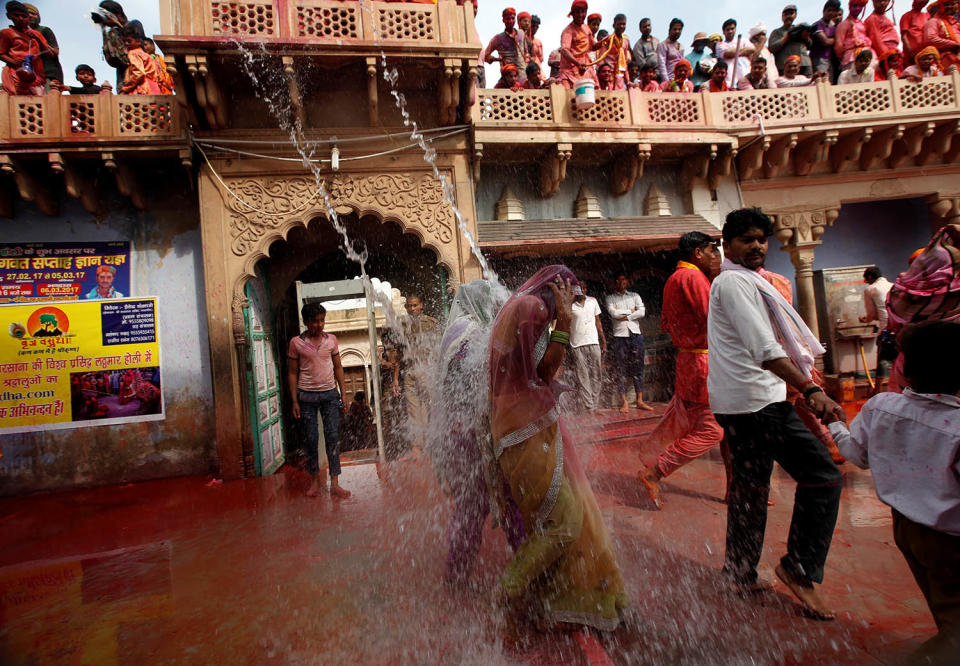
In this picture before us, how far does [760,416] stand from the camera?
2.33 metres

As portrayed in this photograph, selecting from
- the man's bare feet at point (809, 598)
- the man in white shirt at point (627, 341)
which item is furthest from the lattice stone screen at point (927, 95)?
the man's bare feet at point (809, 598)

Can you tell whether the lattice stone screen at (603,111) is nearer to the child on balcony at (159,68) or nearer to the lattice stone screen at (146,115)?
the lattice stone screen at (146,115)

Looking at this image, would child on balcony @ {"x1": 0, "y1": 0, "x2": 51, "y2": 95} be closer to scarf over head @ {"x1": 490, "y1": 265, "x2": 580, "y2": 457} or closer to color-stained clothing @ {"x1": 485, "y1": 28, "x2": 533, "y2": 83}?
color-stained clothing @ {"x1": 485, "y1": 28, "x2": 533, "y2": 83}

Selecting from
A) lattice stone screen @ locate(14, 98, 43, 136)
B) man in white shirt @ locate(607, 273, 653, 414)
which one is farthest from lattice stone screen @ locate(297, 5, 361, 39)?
man in white shirt @ locate(607, 273, 653, 414)

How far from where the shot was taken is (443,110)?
6.58 m

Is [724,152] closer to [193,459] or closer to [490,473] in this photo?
[490,473]

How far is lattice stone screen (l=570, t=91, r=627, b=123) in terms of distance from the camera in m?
7.21

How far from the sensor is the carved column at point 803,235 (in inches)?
338

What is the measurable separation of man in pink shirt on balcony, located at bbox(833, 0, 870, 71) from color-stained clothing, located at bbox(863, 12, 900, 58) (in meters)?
0.12

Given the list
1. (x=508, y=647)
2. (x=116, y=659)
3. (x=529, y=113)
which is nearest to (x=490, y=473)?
(x=508, y=647)

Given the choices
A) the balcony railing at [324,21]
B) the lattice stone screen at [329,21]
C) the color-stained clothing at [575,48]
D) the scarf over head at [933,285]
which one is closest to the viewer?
the scarf over head at [933,285]

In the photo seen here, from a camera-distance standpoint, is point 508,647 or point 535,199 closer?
point 508,647

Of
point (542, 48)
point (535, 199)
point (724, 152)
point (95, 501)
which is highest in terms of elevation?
point (542, 48)

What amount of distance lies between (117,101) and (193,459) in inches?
182
